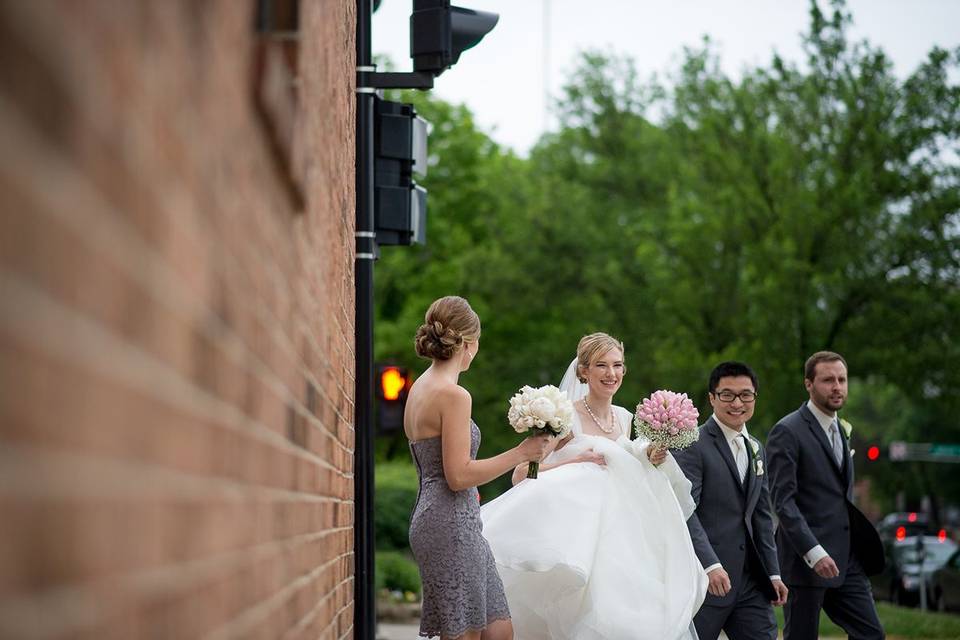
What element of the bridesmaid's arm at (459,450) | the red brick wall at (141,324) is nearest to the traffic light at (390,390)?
the bridesmaid's arm at (459,450)

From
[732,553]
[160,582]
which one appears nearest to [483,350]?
[732,553]

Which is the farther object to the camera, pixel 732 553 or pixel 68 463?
pixel 732 553

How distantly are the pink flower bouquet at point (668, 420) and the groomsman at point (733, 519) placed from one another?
49cm

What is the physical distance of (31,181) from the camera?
1233 mm

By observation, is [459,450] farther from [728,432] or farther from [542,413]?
[728,432]

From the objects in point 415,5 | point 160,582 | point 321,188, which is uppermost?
point 415,5

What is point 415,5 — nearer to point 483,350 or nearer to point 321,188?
point 321,188

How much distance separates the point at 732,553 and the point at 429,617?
3.11 m

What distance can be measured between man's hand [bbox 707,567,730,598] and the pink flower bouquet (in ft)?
2.76

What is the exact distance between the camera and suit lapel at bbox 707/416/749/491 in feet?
29.3

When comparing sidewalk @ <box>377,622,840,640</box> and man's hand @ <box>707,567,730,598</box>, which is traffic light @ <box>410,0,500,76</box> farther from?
sidewalk @ <box>377,622,840,640</box>

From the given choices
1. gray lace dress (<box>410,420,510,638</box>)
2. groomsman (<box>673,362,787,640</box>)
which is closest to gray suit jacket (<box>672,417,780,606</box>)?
groomsman (<box>673,362,787,640</box>)

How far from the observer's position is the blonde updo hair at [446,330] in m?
6.46

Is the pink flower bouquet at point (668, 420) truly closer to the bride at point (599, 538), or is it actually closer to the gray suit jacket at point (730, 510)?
the bride at point (599, 538)
